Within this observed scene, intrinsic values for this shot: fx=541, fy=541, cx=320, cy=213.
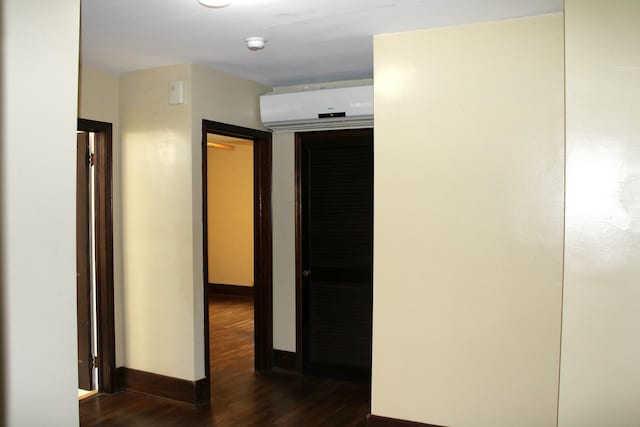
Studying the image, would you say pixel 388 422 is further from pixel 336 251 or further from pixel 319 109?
pixel 319 109

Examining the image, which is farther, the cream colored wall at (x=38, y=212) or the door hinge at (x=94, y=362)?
the door hinge at (x=94, y=362)

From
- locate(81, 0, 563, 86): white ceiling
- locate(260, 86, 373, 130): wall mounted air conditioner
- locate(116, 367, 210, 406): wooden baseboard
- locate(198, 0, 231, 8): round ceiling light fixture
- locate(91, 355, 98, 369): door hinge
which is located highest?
locate(81, 0, 563, 86): white ceiling

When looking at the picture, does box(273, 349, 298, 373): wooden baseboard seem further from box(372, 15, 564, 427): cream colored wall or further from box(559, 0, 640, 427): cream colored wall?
box(559, 0, 640, 427): cream colored wall

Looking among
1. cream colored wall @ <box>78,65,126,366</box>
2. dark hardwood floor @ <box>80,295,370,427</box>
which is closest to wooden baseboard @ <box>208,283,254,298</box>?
dark hardwood floor @ <box>80,295,370,427</box>

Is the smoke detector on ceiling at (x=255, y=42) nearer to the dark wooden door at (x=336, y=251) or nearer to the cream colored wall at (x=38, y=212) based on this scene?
the dark wooden door at (x=336, y=251)

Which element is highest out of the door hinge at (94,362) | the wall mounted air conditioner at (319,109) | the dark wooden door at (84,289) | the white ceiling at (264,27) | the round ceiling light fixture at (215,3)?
the white ceiling at (264,27)

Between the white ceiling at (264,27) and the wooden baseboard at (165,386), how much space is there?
2.35 metres

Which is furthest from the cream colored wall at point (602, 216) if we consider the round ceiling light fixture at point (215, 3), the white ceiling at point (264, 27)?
the round ceiling light fixture at point (215, 3)

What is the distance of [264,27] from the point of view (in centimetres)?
312

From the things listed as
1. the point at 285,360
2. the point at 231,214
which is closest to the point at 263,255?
the point at 285,360

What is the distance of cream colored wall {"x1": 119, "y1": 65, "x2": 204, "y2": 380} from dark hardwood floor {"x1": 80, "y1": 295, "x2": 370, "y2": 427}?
285mm

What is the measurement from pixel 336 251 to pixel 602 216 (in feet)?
8.07

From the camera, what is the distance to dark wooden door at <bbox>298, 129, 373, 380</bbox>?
4402 mm

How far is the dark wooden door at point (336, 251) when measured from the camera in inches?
173
